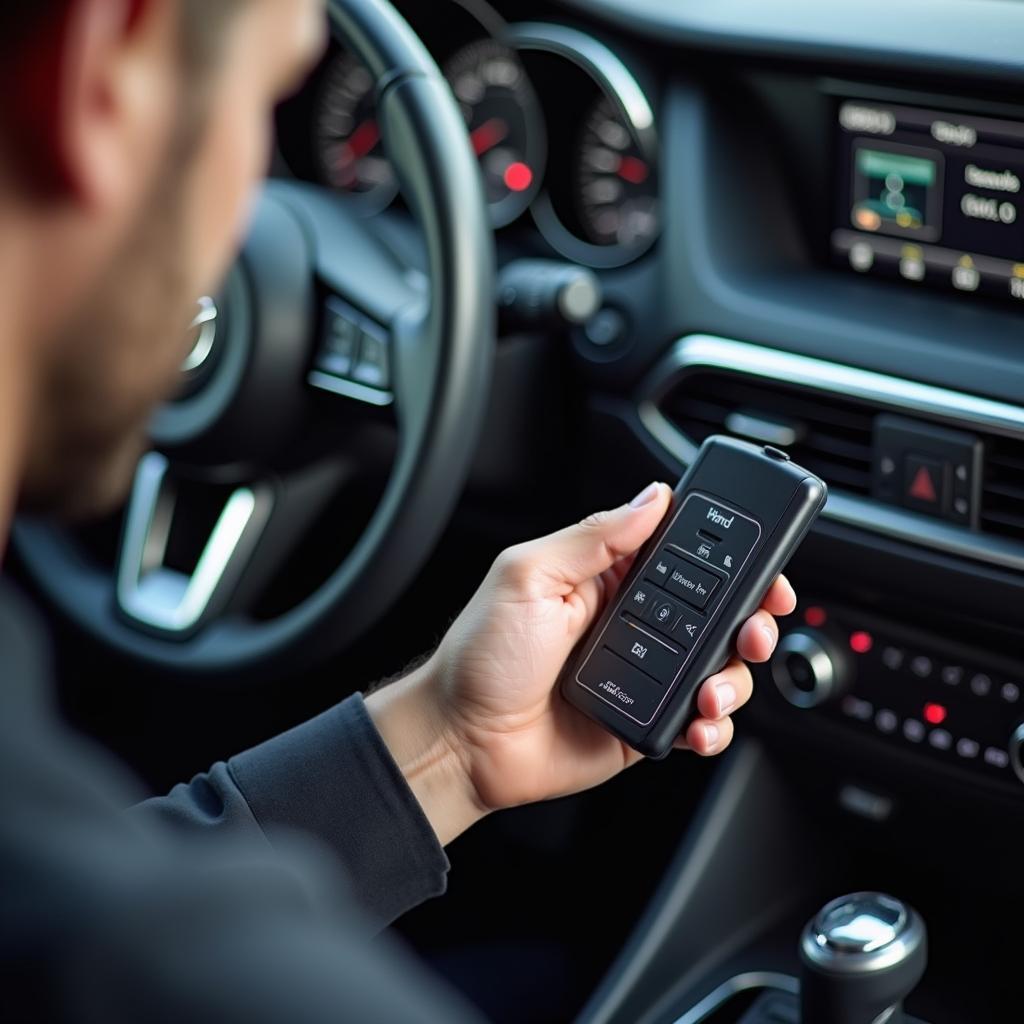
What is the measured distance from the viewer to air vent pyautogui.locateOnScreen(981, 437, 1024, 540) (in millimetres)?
1243

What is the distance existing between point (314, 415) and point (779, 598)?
0.51 m

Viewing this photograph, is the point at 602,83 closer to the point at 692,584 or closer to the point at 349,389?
the point at 349,389

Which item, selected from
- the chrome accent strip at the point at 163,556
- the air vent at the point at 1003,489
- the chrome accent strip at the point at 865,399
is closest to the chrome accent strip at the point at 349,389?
the chrome accent strip at the point at 163,556

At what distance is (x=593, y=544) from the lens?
1110 millimetres

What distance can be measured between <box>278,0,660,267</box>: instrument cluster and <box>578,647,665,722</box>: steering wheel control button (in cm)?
51

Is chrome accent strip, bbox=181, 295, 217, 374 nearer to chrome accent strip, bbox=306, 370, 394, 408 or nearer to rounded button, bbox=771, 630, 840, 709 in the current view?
chrome accent strip, bbox=306, 370, 394, 408

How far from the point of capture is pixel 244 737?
6.03 feet

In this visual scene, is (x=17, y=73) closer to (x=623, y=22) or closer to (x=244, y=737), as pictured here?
(x=623, y=22)

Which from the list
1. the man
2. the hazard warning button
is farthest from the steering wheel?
the man

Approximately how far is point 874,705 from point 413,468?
0.42 metres

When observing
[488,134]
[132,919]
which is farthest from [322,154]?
[132,919]

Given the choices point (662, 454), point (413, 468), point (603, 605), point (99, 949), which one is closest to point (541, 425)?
point (662, 454)

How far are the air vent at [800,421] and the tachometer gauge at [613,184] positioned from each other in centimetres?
17

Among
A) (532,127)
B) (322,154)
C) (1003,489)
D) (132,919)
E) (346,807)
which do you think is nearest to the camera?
(132,919)
